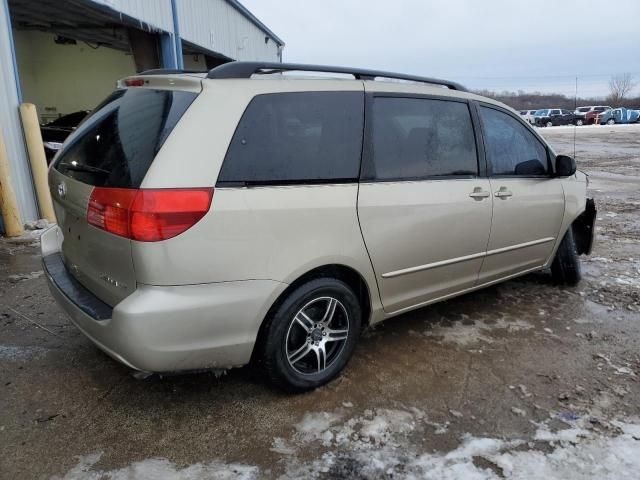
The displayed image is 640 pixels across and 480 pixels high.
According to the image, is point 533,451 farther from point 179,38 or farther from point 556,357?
point 179,38

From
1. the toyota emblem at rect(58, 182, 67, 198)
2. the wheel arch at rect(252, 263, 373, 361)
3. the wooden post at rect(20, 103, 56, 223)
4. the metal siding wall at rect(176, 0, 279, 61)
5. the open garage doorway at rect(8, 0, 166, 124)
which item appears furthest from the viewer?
the open garage doorway at rect(8, 0, 166, 124)

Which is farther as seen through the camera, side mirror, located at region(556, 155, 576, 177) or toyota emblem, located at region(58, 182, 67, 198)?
side mirror, located at region(556, 155, 576, 177)

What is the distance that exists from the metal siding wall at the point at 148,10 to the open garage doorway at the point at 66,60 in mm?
1908

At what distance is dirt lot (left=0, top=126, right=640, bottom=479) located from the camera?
7.50 feet

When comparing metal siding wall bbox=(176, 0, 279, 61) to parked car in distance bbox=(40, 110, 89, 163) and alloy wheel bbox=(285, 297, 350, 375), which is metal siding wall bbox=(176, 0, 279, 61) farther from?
alloy wheel bbox=(285, 297, 350, 375)

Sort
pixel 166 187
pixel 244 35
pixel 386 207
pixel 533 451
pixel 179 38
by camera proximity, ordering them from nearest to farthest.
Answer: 1. pixel 166 187
2. pixel 533 451
3. pixel 386 207
4. pixel 179 38
5. pixel 244 35

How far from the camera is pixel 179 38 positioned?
1058cm

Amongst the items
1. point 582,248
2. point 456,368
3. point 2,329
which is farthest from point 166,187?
point 582,248

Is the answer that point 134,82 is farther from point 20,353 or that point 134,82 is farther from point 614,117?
point 614,117

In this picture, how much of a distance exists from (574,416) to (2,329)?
3.86m

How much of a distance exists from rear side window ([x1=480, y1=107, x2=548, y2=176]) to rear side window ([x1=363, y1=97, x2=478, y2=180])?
0.72 feet

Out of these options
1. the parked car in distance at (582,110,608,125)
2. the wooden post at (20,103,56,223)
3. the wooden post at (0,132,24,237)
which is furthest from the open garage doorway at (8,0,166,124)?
the parked car in distance at (582,110,608,125)

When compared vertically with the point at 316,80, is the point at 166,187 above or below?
below

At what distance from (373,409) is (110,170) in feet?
6.06
